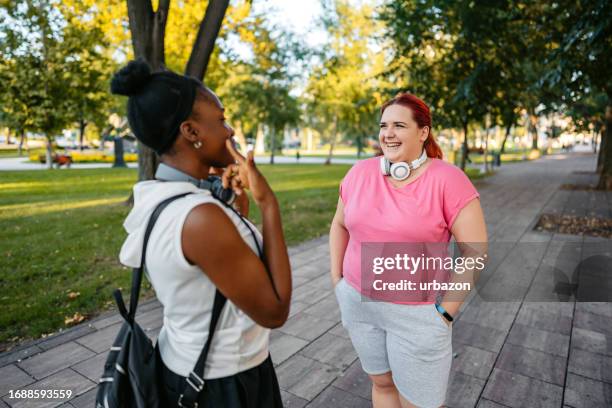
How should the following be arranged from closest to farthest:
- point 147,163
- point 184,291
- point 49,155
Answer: point 184,291, point 147,163, point 49,155

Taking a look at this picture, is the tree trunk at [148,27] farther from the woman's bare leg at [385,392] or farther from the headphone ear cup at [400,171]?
the woman's bare leg at [385,392]

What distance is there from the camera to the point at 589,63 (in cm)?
806

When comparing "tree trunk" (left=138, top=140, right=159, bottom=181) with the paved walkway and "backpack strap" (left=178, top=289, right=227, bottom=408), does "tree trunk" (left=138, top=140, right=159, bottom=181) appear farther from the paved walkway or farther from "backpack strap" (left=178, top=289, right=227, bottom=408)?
"backpack strap" (left=178, top=289, right=227, bottom=408)

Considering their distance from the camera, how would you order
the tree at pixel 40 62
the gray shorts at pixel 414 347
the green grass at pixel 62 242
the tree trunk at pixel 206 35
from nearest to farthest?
the gray shorts at pixel 414 347 < the green grass at pixel 62 242 < the tree trunk at pixel 206 35 < the tree at pixel 40 62

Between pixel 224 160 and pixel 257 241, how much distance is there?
311 millimetres

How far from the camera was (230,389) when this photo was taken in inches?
54.9

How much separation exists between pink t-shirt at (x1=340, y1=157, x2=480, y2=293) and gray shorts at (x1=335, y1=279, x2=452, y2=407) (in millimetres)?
253

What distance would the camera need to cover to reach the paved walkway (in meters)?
2.90

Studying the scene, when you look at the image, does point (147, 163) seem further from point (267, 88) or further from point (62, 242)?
point (267, 88)

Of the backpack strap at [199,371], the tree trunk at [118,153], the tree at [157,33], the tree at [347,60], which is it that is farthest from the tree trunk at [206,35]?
the tree trunk at [118,153]

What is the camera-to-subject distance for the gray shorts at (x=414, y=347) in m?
1.86

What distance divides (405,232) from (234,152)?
3.41 feet

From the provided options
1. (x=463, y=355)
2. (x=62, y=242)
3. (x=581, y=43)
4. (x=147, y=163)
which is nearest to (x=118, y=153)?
(x=147, y=163)

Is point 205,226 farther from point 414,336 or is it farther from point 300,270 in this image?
point 300,270
